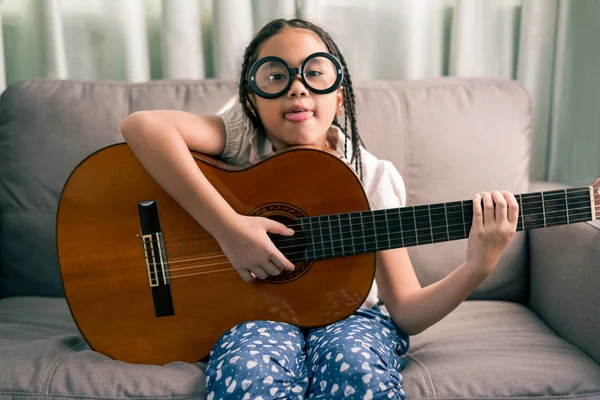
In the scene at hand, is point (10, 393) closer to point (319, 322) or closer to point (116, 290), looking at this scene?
point (116, 290)

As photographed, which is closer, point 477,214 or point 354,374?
point 354,374

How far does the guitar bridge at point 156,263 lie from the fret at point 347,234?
36 cm

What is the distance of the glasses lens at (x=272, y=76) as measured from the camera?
1180 millimetres

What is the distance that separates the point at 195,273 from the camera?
1.14m

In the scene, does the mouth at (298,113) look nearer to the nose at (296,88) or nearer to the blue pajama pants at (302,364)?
the nose at (296,88)

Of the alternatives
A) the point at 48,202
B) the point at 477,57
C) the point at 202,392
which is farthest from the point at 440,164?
the point at 48,202

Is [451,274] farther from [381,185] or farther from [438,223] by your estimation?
[381,185]

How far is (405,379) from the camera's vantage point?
41.3 inches

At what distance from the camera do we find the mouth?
1.18 metres

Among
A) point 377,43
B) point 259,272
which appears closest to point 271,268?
point 259,272

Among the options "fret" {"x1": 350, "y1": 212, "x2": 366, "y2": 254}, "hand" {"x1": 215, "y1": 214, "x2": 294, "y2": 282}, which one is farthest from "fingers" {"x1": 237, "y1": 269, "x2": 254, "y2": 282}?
"fret" {"x1": 350, "y1": 212, "x2": 366, "y2": 254}

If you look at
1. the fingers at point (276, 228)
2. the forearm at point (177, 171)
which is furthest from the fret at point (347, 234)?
the forearm at point (177, 171)

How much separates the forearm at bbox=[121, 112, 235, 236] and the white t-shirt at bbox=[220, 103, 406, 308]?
144 millimetres

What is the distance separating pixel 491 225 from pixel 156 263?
26.3 inches
